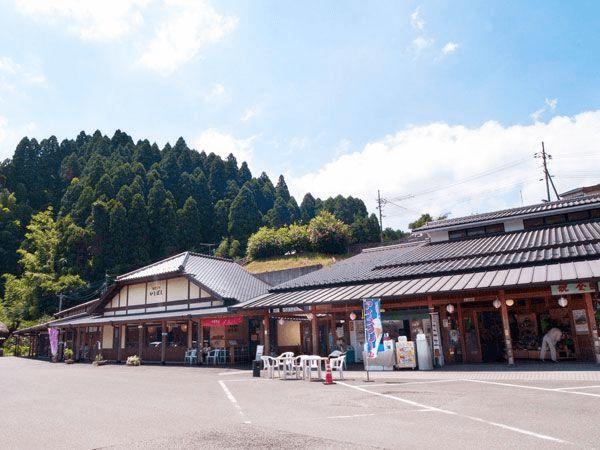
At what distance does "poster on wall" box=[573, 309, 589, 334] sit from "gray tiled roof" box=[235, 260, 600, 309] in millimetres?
1868

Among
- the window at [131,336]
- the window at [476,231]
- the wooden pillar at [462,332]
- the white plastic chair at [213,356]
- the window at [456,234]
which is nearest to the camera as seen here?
the wooden pillar at [462,332]

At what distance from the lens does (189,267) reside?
24172 mm

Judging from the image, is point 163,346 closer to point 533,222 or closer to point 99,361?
point 99,361

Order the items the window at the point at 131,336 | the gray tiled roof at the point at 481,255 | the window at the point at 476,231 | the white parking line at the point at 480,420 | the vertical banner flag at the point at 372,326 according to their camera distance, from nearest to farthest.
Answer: the white parking line at the point at 480,420 → the vertical banner flag at the point at 372,326 → the gray tiled roof at the point at 481,255 → the window at the point at 476,231 → the window at the point at 131,336

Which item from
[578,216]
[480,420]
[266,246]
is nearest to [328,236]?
[266,246]

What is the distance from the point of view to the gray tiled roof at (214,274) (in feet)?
74.4

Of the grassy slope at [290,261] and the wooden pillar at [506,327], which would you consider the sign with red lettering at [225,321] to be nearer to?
the wooden pillar at [506,327]

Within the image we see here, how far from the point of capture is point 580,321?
14.5 metres

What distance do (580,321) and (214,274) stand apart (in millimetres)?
17762

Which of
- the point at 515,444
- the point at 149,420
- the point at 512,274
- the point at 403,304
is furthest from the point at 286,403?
the point at 512,274

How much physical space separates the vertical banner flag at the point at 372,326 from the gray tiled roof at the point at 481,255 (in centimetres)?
363

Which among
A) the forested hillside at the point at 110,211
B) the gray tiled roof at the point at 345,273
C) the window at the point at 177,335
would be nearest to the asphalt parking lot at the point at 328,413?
the gray tiled roof at the point at 345,273

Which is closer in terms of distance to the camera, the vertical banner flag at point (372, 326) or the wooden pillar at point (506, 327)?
the wooden pillar at point (506, 327)

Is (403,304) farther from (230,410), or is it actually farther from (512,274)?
(230,410)
